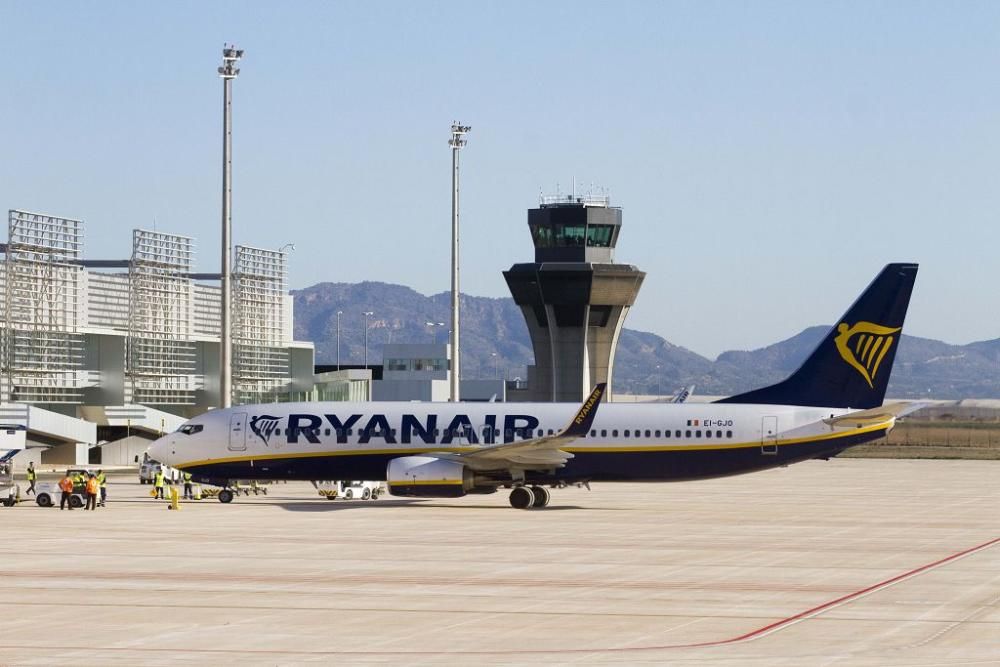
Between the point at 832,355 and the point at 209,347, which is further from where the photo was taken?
the point at 209,347

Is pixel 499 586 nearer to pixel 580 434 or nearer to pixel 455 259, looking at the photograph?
pixel 580 434

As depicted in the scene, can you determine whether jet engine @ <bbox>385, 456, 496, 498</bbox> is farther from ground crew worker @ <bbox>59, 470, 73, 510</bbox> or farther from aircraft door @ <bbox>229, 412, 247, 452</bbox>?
ground crew worker @ <bbox>59, 470, 73, 510</bbox>

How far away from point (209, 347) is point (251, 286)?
337 inches

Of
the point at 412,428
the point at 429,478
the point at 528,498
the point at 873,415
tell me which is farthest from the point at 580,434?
the point at 873,415

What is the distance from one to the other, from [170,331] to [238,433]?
60.7 meters

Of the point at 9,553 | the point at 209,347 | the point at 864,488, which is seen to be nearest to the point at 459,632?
the point at 9,553

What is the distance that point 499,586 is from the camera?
29.3m

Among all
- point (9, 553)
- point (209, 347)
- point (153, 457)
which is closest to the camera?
point (9, 553)

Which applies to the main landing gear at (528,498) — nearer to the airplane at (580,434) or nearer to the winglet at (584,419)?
the airplane at (580,434)

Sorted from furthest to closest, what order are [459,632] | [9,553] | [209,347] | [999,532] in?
[209,347], [999,532], [9,553], [459,632]

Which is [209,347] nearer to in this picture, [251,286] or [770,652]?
[251,286]

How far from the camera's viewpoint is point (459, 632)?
23.3 metres

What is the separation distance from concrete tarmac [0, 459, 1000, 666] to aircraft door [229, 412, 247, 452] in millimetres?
2200

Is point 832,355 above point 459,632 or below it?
above
